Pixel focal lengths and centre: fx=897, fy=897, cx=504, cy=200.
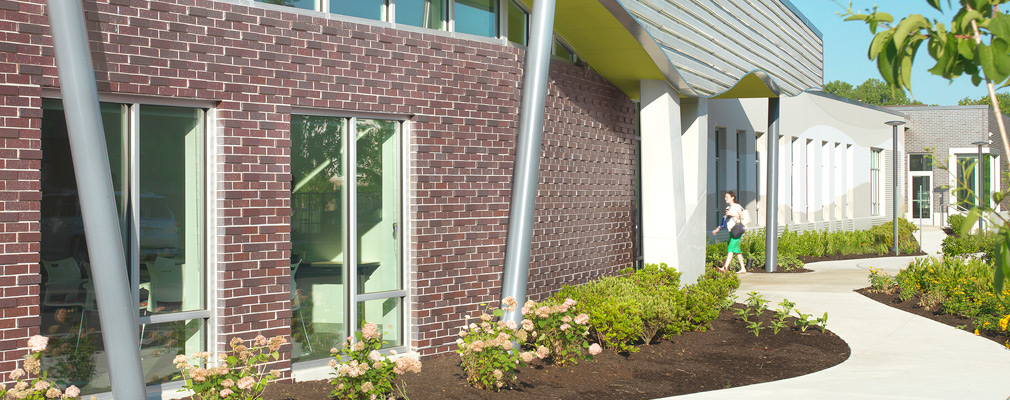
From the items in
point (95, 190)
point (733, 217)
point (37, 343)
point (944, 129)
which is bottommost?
point (37, 343)

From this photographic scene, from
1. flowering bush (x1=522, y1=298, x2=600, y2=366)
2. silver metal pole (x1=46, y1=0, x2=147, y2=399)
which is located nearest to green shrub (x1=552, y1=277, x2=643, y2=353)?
flowering bush (x1=522, y1=298, x2=600, y2=366)

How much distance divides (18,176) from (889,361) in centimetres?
830

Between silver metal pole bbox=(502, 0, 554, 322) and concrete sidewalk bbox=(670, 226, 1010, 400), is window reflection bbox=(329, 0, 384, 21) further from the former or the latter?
concrete sidewalk bbox=(670, 226, 1010, 400)

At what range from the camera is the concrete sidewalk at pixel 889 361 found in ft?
25.5

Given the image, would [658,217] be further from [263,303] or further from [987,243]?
[987,243]

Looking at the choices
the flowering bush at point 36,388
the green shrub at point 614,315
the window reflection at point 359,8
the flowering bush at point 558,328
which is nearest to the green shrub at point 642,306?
the green shrub at point 614,315

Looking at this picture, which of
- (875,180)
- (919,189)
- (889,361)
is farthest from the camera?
(919,189)

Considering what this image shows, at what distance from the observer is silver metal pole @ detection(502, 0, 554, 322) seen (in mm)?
8977

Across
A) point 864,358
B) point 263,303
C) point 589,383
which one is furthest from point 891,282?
point 263,303

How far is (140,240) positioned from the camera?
288 inches

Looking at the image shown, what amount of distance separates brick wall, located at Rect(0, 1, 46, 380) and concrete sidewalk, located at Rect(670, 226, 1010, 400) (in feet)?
16.9

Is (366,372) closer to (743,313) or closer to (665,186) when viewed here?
(743,313)

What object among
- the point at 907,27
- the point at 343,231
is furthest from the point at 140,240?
the point at 907,27

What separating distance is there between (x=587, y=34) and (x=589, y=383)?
460 cm
